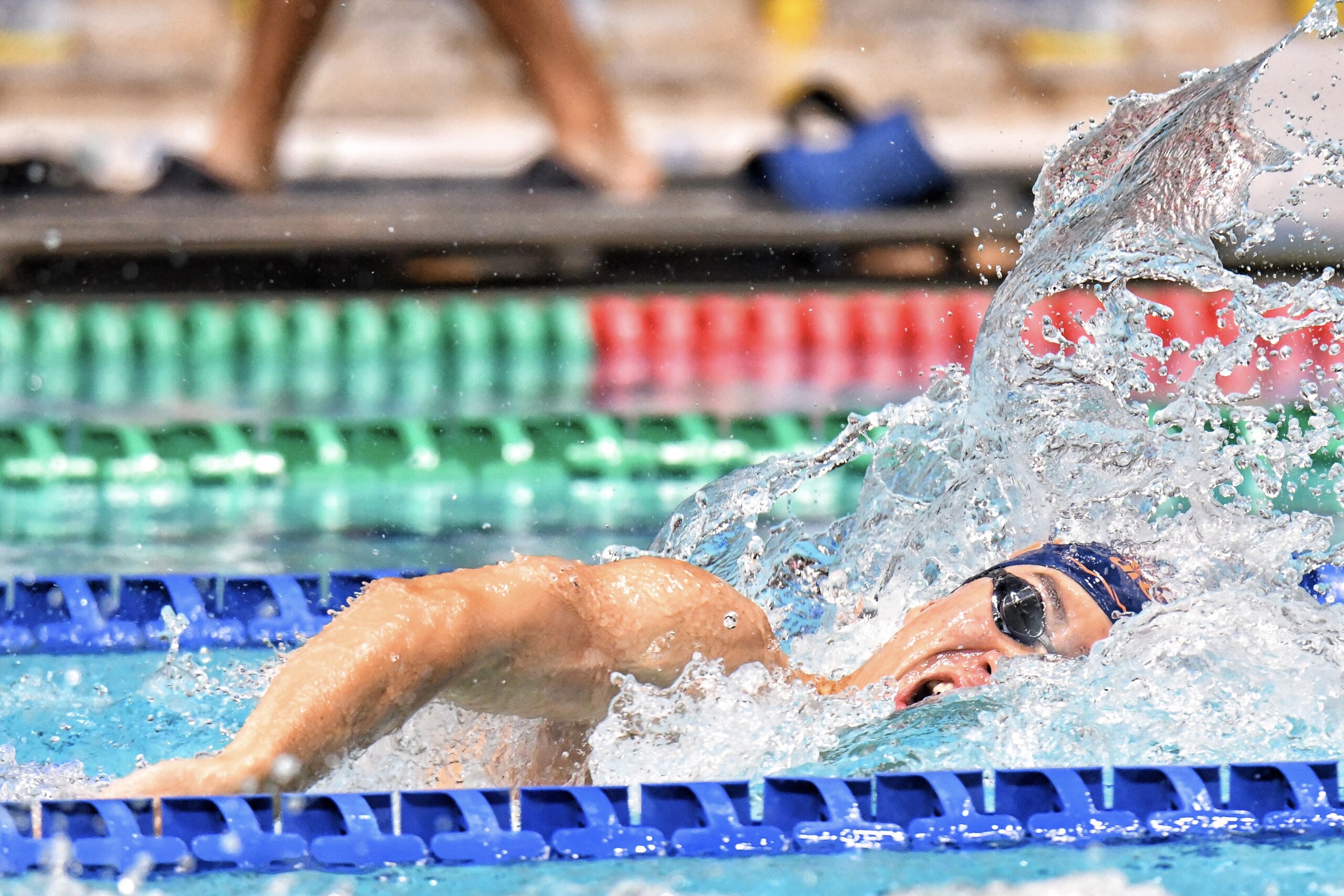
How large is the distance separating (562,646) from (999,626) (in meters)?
0.47

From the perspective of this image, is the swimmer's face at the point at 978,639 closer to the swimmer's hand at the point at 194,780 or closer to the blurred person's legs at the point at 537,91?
the swimmer's hand at the point at 194,780

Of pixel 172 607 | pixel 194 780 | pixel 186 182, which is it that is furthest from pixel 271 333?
pixel 194 780

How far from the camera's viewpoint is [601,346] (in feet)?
14.1

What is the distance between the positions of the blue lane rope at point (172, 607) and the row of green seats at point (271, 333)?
5.53ft

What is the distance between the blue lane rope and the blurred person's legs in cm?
200

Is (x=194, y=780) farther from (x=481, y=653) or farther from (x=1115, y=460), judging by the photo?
(x=1115, y=460)

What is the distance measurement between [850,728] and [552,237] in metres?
2.72

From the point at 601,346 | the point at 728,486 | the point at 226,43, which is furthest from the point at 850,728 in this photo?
the point at 226,43

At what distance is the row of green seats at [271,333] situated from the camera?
13.6 ft

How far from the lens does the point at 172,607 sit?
2.47 meters

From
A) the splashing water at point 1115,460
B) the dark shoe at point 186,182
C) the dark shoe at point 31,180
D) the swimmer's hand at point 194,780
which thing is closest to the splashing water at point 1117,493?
the splashing water at point 1115,460

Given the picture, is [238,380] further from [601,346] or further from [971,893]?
[971,893]

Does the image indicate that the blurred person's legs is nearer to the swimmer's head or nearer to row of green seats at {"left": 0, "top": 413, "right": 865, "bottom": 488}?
row of green seats at {"left": 0, "top": 413, "right": 865, "bottom": 488}

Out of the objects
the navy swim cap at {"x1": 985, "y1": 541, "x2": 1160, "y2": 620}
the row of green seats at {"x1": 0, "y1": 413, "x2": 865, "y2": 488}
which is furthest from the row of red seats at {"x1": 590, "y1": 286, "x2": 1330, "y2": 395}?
the navy swim cap at {"x1": 985, "y1": 541, "x2": 1160, "y2": 620}
